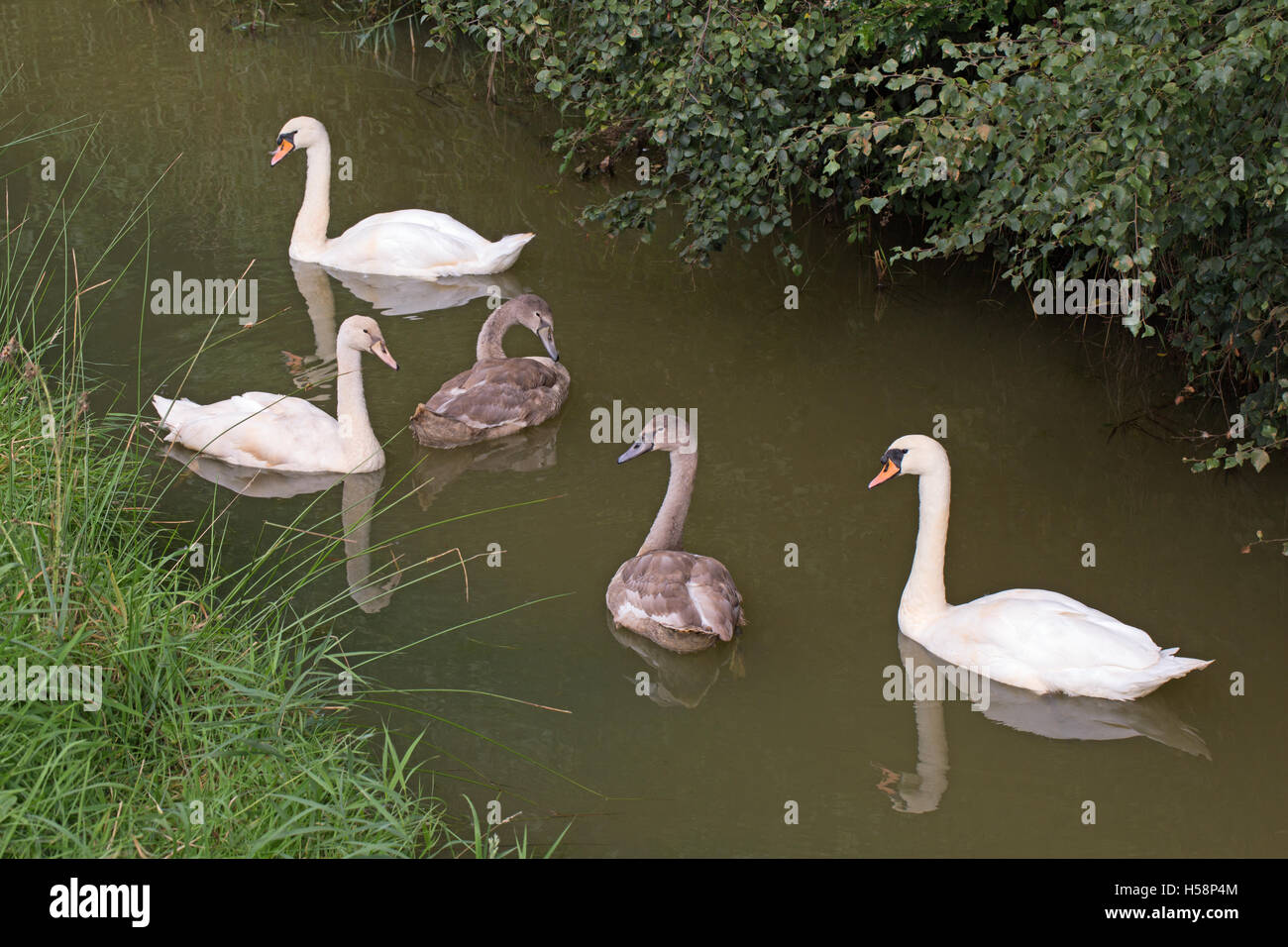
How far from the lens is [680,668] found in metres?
5.94

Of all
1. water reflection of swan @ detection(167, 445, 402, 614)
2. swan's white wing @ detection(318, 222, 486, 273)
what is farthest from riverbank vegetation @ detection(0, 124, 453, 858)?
swan's white wing @ detection(318, 222, 486, 273)

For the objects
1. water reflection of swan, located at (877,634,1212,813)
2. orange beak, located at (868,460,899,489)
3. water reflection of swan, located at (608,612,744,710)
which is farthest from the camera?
orange beak, located at (868,460,899,489)

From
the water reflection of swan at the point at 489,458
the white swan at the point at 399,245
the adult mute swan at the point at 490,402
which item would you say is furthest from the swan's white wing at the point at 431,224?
the water reflection of swan at the point at 489,458

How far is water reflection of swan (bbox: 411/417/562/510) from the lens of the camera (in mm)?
7559

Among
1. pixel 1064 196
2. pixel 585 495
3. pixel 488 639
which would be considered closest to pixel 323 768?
pixel 488 639

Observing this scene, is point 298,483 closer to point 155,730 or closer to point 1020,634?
point 155,730

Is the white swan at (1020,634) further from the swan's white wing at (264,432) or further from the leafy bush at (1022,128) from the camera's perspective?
the swan's white wing at (264,432)

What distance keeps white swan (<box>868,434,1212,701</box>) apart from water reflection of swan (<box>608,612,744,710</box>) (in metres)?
0.88

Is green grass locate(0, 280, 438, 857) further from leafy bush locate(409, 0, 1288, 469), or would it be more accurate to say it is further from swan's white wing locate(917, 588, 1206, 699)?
leafy bush locate(409, 0, 1288, 469)

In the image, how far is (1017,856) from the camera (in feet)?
15.9

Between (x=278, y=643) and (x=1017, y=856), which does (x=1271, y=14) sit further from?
(x=278, y=643)

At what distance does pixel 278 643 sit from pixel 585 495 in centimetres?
261

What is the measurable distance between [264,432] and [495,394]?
4.51 feet

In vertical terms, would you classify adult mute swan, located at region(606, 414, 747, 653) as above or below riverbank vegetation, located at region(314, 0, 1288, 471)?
below
